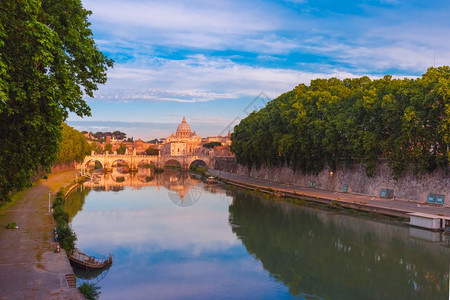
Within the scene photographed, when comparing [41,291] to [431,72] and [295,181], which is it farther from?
[295,181]

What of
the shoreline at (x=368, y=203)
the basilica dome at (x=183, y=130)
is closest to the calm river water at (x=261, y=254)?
the shoreline at (x=368, y=203)

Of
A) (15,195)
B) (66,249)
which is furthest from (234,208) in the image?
(66,249)

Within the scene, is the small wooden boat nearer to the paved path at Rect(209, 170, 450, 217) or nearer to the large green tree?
the large green tree

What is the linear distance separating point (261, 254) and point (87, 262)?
299 inches

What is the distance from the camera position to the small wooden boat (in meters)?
15.6

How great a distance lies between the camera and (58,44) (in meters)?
10.1

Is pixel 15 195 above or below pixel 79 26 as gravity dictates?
below

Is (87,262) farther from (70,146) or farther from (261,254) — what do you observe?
(70,146)

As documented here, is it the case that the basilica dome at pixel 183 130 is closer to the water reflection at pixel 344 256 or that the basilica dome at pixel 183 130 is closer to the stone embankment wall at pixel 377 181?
the stone embankment wall at pixel 377 181

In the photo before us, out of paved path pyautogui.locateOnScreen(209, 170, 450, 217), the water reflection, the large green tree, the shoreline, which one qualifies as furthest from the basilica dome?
the large green tree

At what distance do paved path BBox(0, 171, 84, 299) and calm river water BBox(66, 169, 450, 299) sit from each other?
1852 millimetres

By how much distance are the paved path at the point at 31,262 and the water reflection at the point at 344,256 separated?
751 centimetres

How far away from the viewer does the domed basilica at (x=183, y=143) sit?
142625 mm

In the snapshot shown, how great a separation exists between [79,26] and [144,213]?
20.2m
